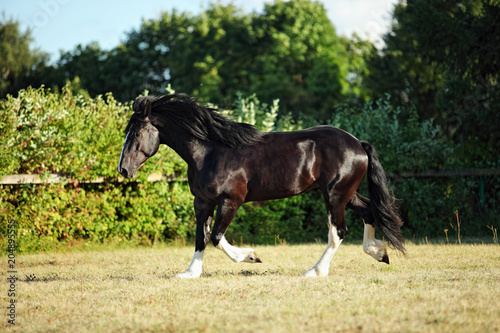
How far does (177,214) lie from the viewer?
10.9 metres

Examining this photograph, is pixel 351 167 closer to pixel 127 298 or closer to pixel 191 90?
pixel 127 298

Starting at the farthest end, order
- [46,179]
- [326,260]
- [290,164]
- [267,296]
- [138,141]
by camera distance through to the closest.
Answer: [46,179] < [290,164] < [138,141] < [326,260] < [267,296]

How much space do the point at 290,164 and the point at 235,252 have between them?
4.25 feet

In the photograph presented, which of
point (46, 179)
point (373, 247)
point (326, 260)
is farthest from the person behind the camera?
point (46, 179)

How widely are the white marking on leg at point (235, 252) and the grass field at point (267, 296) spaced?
22cm

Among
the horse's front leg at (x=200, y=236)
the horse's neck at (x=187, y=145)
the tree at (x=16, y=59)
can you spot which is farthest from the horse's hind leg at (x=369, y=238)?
the tree at (x=16, y=59)

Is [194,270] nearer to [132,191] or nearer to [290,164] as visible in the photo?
[290,164]

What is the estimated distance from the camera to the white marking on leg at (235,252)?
6.53 meters

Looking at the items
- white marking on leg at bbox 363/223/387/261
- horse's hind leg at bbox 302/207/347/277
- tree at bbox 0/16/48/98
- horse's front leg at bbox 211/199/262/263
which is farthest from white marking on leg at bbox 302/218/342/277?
tree at bbox 0/16/48/98

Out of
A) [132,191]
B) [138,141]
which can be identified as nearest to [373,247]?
[138,141]

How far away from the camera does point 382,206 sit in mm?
6961

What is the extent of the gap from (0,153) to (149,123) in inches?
137

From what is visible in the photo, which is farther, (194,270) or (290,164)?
(290,164)

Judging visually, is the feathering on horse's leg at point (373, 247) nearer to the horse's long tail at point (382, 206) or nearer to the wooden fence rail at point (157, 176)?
the horse's long tail at point (382, 206)
